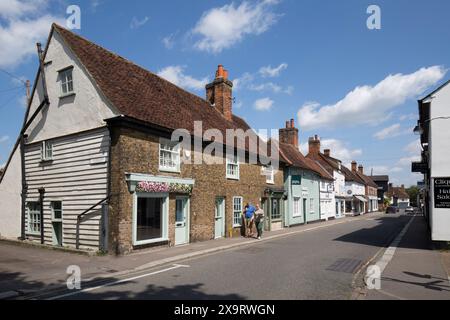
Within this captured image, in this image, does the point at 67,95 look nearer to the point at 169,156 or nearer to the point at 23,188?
the point at 169,156

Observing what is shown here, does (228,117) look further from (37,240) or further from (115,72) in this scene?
(37,240)

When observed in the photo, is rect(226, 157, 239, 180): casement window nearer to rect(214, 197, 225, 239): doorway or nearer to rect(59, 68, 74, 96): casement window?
rect(214, 197, 225, 239): doorway

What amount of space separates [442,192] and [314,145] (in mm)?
34395

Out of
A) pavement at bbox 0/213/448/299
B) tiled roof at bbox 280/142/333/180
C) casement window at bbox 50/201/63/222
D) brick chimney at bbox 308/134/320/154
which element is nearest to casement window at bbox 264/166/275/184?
tiled roof at bbox 280/142/333/180

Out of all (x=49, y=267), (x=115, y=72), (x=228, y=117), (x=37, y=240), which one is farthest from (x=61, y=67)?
(x=228, y=117)

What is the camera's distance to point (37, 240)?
16.1m

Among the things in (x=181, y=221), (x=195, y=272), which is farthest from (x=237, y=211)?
(x=195, y=272)

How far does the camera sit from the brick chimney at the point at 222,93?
2350cm

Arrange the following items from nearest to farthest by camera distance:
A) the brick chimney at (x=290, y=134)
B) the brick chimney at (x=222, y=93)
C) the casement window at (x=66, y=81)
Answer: the casement window at (x=66, y=81), the brick chimney at (x=222, y=93), the brick chimney at (x=290, y=134)

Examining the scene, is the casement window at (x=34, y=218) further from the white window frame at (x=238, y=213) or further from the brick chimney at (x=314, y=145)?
the brick chimney at (x=314, y=145)

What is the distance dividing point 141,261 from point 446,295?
26.8 ft

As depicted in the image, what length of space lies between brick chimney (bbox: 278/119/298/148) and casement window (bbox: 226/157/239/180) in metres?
15.7

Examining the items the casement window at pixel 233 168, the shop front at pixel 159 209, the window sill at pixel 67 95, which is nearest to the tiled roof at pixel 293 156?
the casement window at pixel 233 168

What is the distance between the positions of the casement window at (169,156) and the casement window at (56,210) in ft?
14.7
